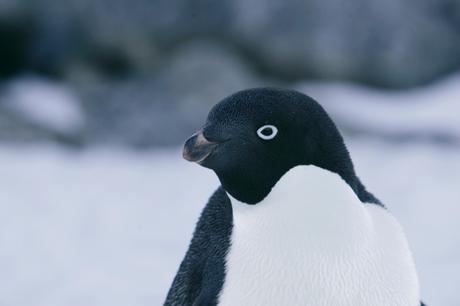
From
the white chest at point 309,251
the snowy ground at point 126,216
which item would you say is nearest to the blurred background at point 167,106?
the snowy ground at point 126,216

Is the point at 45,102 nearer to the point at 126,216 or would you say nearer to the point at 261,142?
the point at 126,216

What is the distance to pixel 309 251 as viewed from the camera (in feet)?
6.66

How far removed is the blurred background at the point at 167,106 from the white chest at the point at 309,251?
91.1 inches

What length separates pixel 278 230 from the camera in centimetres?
204

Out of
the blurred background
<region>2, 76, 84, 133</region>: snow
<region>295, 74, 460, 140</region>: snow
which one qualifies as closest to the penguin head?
the blurred background

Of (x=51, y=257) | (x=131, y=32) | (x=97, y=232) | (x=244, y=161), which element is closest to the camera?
(x=244, y=161)

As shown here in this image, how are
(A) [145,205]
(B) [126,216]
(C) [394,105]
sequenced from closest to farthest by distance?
(B) [126,216]
(A) [145,205]
(C) [394,105]

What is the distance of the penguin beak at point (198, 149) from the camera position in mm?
2002

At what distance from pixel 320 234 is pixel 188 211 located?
10.4 feet

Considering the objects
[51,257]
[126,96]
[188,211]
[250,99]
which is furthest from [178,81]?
[250,99]

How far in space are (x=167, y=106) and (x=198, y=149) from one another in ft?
13.9

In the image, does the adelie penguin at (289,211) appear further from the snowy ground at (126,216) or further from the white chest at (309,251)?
the snowy ground at (126,216)

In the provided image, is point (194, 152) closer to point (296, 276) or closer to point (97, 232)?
point (296, 276)

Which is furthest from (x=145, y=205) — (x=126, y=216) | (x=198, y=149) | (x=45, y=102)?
(x=198, y=149)
